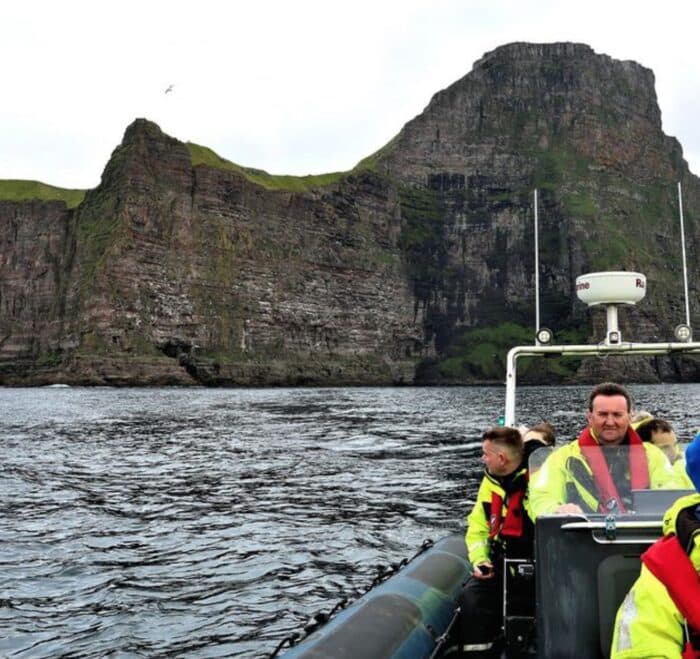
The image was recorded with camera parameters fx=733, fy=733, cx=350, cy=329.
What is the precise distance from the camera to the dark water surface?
9.88 meters

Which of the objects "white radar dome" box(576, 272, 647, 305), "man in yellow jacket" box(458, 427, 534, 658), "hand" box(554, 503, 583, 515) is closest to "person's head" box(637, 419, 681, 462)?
"white radar dome" box(576, 272, 647, 305)

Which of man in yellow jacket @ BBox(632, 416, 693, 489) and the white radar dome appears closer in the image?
man in yellow jacket @ BBox(632, 416, 693, 489)

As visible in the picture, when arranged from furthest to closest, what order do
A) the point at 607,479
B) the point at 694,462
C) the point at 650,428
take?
the point at 650,428 < the point at 607,479 < the point at 694,462

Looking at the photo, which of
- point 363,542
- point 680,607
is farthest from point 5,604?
point 680,607

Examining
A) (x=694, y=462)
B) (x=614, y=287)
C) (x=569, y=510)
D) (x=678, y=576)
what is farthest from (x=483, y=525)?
(x=694, y=462)

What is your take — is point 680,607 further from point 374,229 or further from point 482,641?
point 374,229

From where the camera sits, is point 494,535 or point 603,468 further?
point 494,535

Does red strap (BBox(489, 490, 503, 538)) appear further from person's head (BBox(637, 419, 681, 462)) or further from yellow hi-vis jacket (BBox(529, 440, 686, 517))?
person's head (BBox(637, 419, 681, 462))

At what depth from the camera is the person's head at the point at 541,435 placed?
271 inches

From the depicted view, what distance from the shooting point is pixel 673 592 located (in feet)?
10.3

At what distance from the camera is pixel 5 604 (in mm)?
10617

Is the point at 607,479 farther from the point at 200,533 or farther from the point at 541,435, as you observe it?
A: the point at 200,533

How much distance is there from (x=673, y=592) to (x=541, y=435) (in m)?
4.09

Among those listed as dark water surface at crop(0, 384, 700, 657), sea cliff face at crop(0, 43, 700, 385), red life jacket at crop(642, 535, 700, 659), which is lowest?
dark water surface at crop(0, 384, 700, 657)
